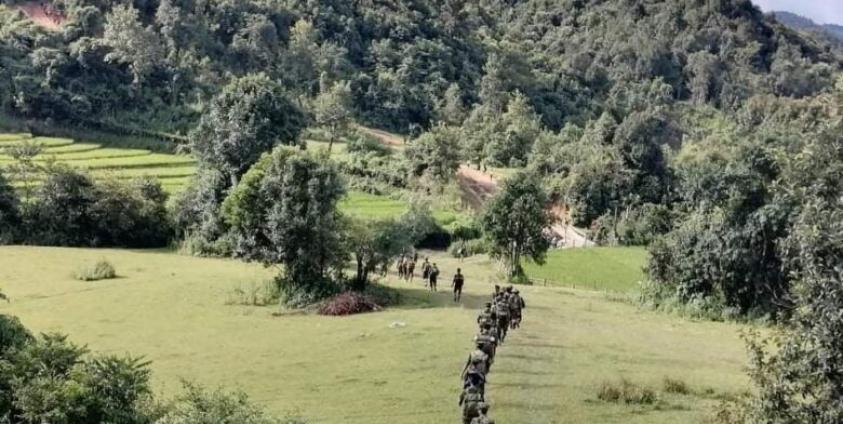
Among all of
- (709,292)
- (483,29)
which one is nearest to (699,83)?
(483,29)

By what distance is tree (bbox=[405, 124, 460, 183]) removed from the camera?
7550 cm

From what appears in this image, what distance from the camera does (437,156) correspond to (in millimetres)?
75438

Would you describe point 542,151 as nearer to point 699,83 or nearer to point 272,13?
point 272,13

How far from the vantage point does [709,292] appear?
130 ft

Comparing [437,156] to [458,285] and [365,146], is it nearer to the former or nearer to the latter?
[365,146]

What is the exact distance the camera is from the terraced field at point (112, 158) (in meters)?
66.0

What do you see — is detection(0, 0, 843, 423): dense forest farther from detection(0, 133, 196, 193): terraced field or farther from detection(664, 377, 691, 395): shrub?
detection(0, 133, 196, 193): terraced field

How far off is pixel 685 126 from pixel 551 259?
8680 cm

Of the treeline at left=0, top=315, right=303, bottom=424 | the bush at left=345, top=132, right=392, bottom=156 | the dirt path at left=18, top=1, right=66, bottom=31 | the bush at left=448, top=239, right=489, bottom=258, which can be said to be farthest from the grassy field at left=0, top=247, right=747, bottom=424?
the dirt path at left=18, top=1, right=66, bottom=31

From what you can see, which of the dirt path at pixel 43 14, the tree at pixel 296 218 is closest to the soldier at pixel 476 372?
the tree at pixel 296 218

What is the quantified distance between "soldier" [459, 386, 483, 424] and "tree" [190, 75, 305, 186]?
109 ft

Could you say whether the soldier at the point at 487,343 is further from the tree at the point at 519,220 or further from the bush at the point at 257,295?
the tree at the point at 519,220

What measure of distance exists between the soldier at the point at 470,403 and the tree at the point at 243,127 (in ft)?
109

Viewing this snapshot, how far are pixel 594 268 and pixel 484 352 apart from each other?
121 ft
